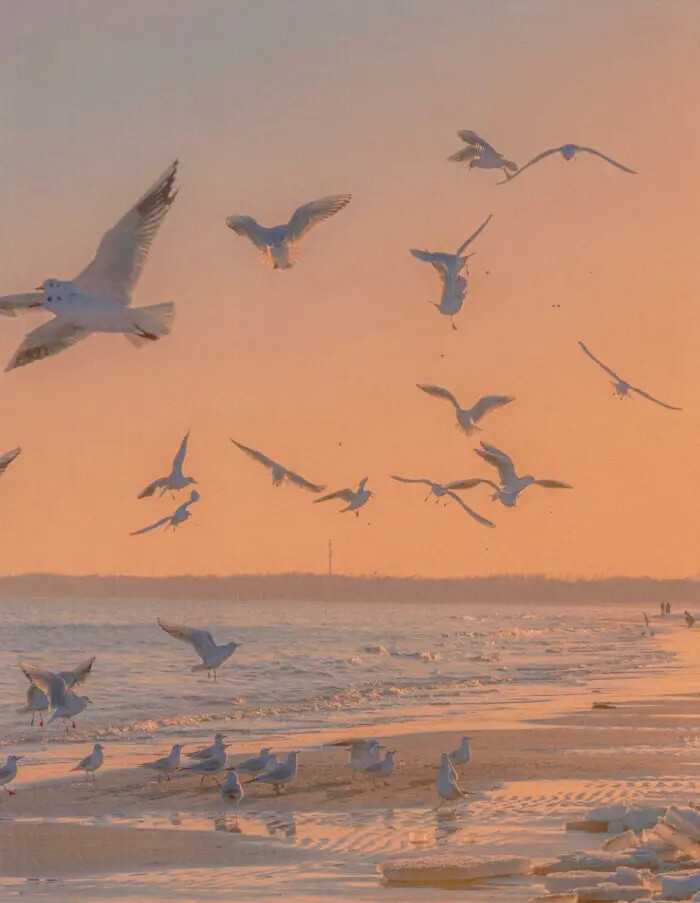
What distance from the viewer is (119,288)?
13.2 metres

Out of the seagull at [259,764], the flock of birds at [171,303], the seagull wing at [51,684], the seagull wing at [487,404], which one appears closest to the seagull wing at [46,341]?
the flock of birds at [171,303]

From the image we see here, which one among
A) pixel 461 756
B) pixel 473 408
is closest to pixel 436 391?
pixel 473 408

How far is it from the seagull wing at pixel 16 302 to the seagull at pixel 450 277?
6743 mm

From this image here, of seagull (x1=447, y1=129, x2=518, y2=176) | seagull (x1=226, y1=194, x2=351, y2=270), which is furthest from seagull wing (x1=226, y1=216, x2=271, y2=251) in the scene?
seagull (x1=447, y1=129, x2=518, y2=176)

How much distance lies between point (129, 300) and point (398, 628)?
55.7m

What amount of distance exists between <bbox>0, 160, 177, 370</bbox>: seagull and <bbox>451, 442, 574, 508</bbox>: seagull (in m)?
8.60

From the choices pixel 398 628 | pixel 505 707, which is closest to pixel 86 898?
pixel 505 707

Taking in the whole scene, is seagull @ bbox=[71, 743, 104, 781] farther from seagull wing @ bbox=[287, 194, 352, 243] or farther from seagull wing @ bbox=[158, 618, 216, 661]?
seagull wing @ bbox=[287, 194, 352, 243]

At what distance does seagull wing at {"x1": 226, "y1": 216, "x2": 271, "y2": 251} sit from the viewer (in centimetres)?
1739

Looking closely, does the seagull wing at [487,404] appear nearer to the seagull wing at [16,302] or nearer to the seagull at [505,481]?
the seagull at [505,481]

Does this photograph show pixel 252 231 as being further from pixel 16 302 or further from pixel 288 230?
pixel 16 302

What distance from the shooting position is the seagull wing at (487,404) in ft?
72.3

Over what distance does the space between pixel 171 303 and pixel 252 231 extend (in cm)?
440

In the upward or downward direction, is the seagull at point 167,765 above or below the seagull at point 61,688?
below
